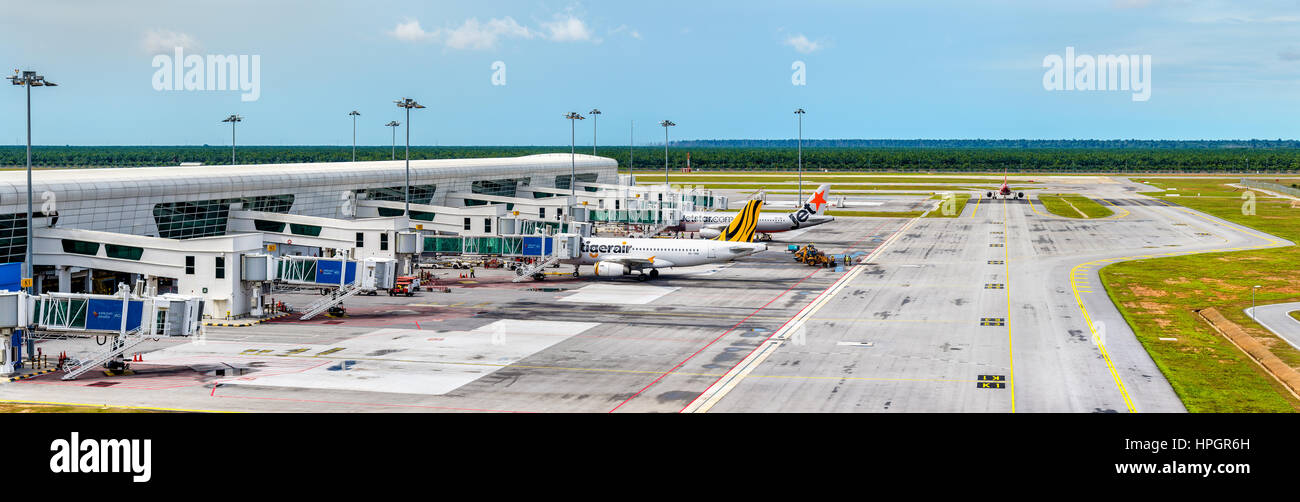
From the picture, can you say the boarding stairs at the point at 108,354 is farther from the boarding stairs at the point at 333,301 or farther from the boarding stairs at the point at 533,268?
the boarding stairs at the point at 533,268

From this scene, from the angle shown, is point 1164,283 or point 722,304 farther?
point 1164,283

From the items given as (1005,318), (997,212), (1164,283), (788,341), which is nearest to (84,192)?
(788,341)

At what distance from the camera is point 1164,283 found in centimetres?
8188

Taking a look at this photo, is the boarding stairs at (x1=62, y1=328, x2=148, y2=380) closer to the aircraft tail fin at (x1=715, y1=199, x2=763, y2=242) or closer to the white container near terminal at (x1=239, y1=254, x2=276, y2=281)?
the white container near terminal at (x1=239, y1=254, x2=276, y2=281)

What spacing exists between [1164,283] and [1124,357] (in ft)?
114

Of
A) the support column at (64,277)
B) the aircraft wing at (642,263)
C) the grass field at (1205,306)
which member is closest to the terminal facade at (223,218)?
the support column at (64,277)

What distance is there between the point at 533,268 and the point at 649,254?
956 cm

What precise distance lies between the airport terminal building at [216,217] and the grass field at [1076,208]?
253ft

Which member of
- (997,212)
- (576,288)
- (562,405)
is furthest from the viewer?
(997,212)

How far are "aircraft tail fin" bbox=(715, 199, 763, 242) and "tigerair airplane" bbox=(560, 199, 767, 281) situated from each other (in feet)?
15.5

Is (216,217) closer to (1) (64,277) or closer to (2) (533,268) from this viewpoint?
(1) (64,277)
